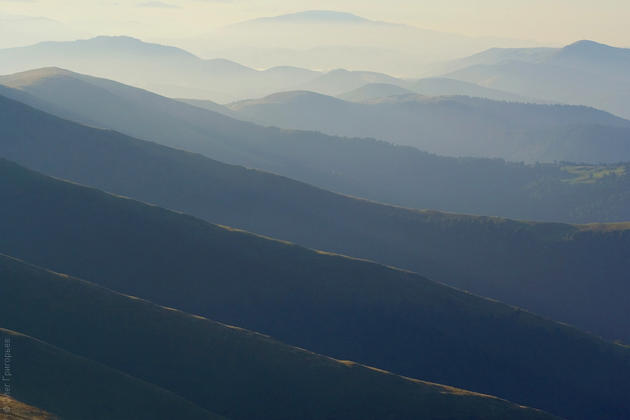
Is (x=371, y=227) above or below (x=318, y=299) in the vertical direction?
below

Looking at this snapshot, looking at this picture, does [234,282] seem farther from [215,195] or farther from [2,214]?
[215,195]

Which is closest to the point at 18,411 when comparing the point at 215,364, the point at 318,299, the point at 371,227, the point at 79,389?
the point at 79,389

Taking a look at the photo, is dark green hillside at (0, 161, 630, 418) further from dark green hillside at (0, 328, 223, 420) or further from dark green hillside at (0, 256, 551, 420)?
dark green hillside at (0, 328, 223, 420)

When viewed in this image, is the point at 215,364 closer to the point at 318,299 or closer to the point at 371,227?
the point at 318,299

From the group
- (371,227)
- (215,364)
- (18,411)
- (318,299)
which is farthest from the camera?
(371,227)

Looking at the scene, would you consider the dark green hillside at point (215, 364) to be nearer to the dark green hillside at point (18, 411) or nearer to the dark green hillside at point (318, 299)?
the dark green hillside at point (18, 411)

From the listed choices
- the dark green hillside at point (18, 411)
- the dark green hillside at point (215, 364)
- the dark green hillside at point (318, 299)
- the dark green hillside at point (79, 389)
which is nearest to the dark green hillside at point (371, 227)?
the dark green hillside at point (318, 299)

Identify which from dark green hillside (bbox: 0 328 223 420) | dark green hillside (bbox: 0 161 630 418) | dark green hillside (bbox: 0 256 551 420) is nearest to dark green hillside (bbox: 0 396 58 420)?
dark green hillside (bbox: 0 328 223 420)
